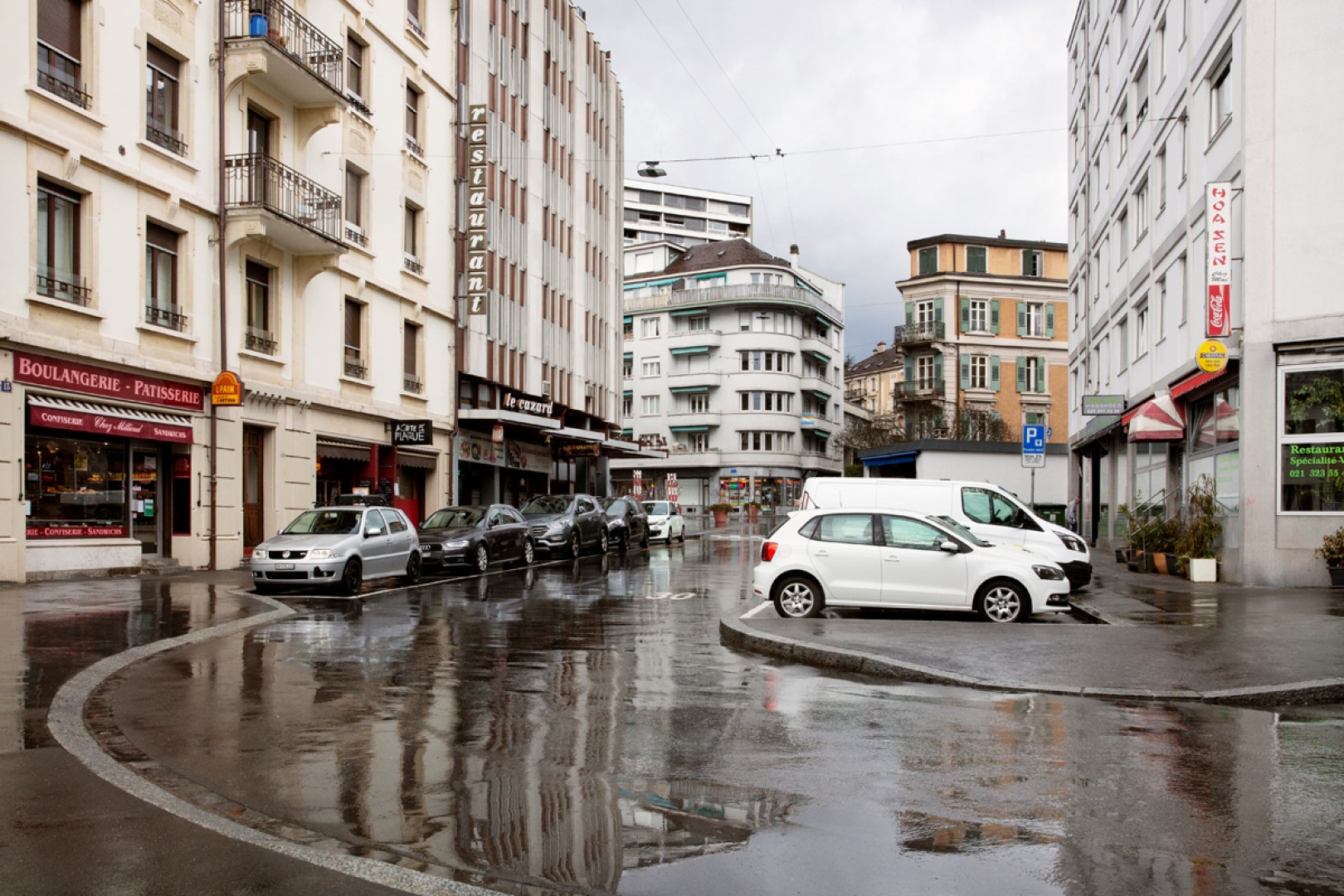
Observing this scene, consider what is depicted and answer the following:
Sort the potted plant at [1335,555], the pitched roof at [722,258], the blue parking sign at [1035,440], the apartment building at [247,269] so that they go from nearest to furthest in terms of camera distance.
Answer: the apartment building at [247,269] < the potted plant at [1335,555] < the blue parking sign at [1035,440] < the pitched roof at [722,258]

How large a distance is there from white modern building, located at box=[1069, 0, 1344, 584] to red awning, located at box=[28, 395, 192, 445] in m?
19.3

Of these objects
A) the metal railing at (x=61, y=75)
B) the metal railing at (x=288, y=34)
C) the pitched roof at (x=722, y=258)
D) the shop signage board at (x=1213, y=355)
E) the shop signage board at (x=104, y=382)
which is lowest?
the shop signage board at (x=104, y=382)

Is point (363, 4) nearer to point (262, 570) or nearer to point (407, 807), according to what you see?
point (262, 570)

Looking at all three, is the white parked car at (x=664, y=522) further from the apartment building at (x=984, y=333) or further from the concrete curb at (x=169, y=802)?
the apartment building at (x=984, y=333)

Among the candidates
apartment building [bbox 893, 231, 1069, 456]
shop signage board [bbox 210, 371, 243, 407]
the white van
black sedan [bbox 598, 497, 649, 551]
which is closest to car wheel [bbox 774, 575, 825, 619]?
the white van

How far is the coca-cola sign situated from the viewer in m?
18.3

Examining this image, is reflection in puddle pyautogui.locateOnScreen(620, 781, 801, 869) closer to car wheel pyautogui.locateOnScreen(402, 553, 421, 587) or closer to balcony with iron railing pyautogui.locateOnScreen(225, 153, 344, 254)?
car wheel pyautogui.locateOnScreen(402, 553, 421, 587)

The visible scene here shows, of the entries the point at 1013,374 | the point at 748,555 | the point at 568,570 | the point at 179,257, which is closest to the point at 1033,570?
the point at 568,570

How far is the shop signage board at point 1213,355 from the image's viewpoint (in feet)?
65.7

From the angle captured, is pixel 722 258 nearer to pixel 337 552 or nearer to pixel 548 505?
pixel 548 505

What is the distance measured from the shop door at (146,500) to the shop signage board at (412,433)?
9.42 meters

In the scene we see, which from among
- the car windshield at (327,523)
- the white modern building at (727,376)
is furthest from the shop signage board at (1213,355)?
the white modern building at (727,376)

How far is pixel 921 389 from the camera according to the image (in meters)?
74.6

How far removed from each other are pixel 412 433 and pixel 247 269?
7408 millimetres
